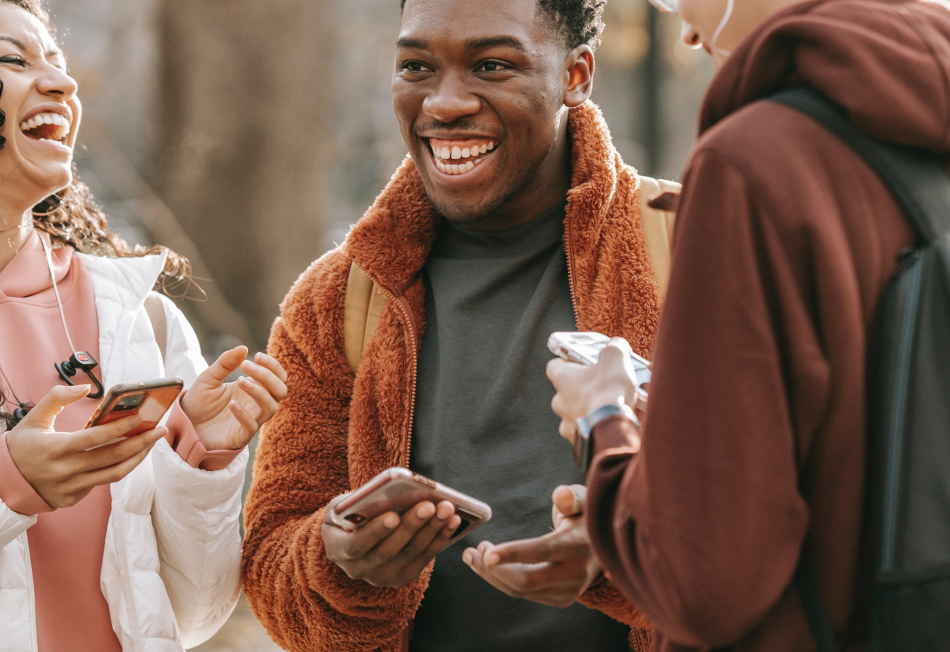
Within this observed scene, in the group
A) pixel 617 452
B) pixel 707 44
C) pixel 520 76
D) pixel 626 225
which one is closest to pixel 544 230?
pixel 626 225

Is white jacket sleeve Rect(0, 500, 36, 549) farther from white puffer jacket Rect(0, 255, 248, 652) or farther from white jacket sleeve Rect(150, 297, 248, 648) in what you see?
white jacket sleeve Rect(150, 297, 248, 648)

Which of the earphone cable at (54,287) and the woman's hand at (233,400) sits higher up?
the earphone cable at (54,287)

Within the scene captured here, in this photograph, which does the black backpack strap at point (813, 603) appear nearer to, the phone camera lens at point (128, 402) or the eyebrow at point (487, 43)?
the phone camera lens at point (128, 402)

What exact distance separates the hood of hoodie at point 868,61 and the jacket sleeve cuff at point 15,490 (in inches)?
59.8

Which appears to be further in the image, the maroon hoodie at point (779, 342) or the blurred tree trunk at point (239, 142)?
the blurred tree trunk at point (239, 142)

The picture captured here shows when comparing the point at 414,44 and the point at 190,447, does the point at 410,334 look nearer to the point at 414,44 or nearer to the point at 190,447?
the point at 190,447

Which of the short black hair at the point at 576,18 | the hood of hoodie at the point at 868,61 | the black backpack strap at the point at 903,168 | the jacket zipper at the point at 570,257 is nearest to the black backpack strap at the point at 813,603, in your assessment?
the black backpack strap at the point at 903,168

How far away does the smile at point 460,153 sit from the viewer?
2266 millimetres

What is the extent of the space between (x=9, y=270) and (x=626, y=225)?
1479 mm

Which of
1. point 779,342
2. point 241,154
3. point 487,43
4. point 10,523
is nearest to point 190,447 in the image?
point 10,523

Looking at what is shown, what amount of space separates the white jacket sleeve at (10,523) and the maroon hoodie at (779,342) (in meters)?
1.30

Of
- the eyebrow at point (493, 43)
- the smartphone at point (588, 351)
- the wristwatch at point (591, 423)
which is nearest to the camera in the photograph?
the wristwatch at point (591, 423)

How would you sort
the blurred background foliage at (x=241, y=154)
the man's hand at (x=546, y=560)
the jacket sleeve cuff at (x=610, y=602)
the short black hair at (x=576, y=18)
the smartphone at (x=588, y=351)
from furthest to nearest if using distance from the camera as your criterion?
the blurred background foliage at (x=241, y=154) < the short black hair at (x=576, y=18) < the jacket sleeve cuff at (x=610, y=602) < the man's hand at (x=546, y=560) < the smartphone at (x=588, y=351)

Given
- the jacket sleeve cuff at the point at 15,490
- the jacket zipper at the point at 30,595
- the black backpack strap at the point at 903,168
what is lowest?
the jacket zipper at the point at 30,595
